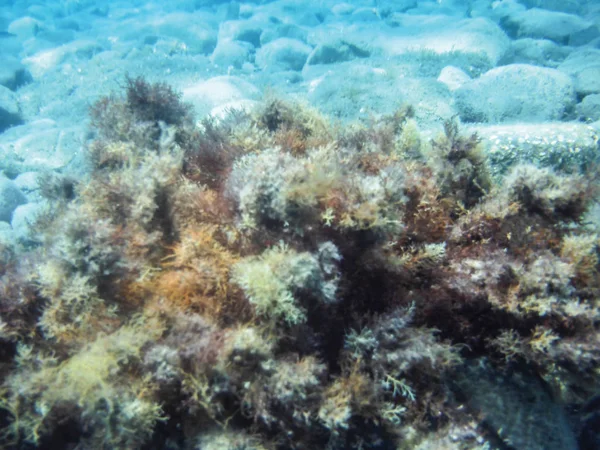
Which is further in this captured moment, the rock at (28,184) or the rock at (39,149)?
the rock at (39,149)

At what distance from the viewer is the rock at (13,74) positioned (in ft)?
55.0

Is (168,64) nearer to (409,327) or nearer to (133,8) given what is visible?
(409,327)

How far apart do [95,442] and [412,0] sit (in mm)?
33105

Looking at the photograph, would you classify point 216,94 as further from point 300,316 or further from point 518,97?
point 300,316

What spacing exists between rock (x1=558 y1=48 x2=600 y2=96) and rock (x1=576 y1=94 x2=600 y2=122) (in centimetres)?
73

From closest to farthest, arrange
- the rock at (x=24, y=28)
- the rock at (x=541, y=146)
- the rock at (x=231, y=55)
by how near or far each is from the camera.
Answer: the rock at (x=541, y=146) → the rock at (x=231, y=55) → the rock at (x=24, y=28)

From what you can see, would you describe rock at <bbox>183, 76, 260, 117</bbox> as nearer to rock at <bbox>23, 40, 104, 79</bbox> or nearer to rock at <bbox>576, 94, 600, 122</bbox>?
rock at <bbox>576, 94, 600, 122</bbox>

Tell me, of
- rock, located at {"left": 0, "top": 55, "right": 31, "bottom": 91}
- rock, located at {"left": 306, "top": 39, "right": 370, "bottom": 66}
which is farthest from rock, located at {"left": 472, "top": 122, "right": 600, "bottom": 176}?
rock, located at {"left": 0, "top": 55, "right": 31, "bottom": 91}

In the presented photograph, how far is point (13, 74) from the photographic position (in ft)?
56.0

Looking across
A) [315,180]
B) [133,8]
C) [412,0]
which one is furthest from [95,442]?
[133,8]

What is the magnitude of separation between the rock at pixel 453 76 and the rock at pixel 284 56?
757cm

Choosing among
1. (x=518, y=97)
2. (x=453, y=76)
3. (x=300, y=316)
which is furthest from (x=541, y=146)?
(x=453, y=76)

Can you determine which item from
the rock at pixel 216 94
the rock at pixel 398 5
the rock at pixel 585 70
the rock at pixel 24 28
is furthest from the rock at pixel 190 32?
the rock at pixel 585 70

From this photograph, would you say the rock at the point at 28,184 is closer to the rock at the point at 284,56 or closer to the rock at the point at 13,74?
the rock at the point at 13,74
